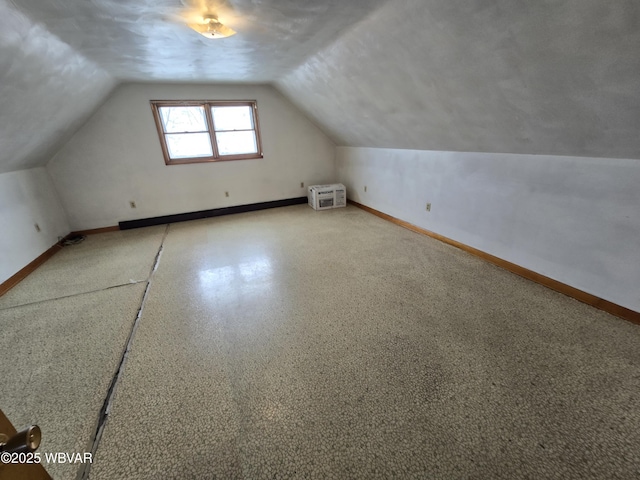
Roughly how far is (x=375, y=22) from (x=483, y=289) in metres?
2.19

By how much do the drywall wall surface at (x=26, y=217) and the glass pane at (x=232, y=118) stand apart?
2371mm

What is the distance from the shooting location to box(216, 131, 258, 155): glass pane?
4.38 m

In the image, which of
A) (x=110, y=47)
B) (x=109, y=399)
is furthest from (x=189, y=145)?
(x=109, y=399)

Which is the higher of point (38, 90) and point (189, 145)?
point (38, 90)

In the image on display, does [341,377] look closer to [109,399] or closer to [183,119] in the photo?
[109,399]

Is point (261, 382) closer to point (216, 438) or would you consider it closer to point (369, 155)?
point (216, 438)

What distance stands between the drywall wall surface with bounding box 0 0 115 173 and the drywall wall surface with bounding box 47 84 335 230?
0.29 m

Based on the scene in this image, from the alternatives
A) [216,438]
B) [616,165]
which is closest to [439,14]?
[616,165]

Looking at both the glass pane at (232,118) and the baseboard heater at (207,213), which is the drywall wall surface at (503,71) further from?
the baseboard heater at (207,213)

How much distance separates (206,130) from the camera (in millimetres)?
4250

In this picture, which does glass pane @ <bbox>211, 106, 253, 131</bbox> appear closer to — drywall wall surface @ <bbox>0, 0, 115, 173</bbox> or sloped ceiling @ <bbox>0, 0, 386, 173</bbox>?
sloped ceiling @ <bbox>0, 0, 386, 173</bbox>

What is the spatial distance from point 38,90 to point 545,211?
14.0 ft

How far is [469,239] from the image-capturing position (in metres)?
2.81

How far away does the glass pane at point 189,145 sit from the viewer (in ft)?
13.6
